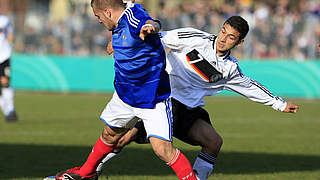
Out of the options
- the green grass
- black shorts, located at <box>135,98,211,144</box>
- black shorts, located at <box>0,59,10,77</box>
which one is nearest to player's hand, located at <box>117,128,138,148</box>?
black shorts, located at <box>135,98,211,144</box>

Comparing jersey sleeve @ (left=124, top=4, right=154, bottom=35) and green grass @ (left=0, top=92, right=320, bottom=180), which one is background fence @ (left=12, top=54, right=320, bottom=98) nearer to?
green grass @ (left=0, top=92, right=320, bottom=180)

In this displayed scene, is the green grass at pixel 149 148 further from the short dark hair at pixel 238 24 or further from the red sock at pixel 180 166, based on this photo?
the short dark hair at pixel 238 24

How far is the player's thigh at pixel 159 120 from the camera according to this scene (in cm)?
603

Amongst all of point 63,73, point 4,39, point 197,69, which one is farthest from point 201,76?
point 63,73

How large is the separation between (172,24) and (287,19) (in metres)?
3.83

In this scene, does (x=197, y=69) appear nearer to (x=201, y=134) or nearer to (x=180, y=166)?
(x=201, y=134)

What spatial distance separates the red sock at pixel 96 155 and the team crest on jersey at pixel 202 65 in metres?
1.20

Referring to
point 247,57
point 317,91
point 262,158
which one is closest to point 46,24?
point 247,57

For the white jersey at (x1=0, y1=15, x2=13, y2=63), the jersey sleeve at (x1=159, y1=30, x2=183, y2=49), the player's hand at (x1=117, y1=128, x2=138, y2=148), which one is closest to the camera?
the jersey sleeve at (x1=159, y1=30, x2=183, y2=49)

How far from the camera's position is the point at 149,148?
10.7 meters

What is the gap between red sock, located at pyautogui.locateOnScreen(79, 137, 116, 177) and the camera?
6.92 meters

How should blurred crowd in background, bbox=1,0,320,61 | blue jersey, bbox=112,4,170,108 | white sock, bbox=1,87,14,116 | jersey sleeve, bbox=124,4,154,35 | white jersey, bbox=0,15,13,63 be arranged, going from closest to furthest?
jersey sleeve, bbox=124,4,154,35 < blue jersey, bbox=112,4,170,108 < white sock, bbox=1,87,14,116 < white jersey, bbox=0,15,13,63 < blurred crowd in background, bbox=1,0,320,61

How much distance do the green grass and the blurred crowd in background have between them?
329 centimetres

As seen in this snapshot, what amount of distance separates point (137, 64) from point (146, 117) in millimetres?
506
